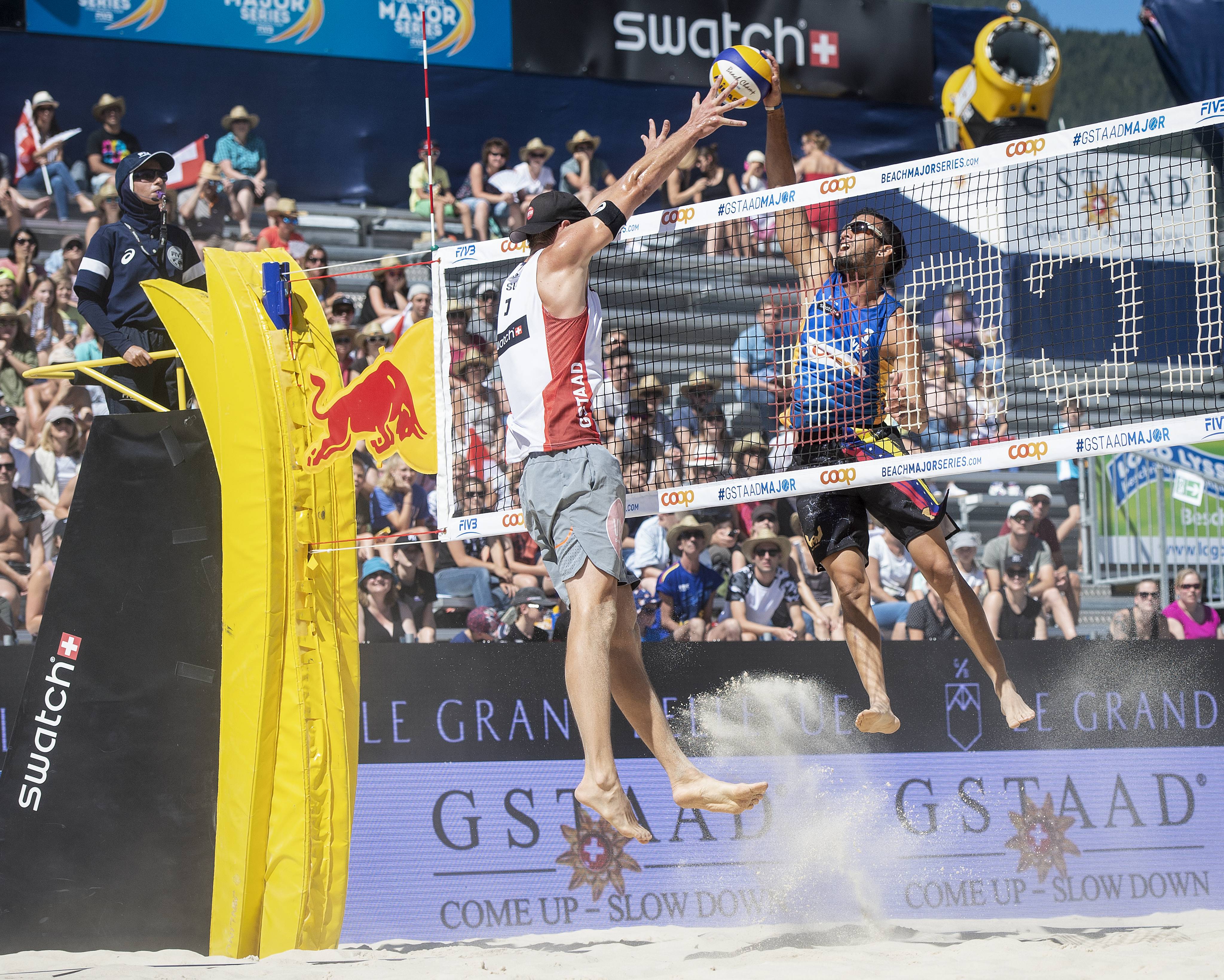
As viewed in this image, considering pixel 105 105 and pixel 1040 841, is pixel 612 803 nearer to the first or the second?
pixel 1040 841

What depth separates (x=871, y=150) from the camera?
15305 mm

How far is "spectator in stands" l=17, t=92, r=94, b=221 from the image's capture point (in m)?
11.6

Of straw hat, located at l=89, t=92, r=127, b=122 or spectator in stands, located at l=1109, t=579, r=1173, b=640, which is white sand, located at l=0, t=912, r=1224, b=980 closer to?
spectator in stands, located at l=1109, t=579, r=1173, b=640

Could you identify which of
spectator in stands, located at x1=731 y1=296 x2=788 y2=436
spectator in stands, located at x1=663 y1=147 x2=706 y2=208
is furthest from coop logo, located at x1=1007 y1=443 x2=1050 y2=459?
spectator in stands, located at x1=663 y1=147 x2=706 y2=208

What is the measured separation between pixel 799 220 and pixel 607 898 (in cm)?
342

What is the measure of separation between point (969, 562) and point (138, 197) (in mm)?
6427

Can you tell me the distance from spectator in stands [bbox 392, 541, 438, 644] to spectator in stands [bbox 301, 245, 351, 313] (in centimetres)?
258

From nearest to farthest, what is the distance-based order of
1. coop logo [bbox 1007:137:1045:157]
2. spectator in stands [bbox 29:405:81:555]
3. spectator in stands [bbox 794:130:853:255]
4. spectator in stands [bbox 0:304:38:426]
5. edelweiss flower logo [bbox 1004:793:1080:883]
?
coop logo [bbox 1007:137:1045:157] < edelweiss flower logo [bbox 1004:793:1080:883] < spectator in stands [bbox 29:405:81:555] < spectator in stands [bbox 0:304:38:426] < spectator in stands [bbox 794:130:853:255]

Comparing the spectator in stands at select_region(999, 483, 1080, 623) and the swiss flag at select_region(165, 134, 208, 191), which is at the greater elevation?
the swiss flag at select_region(165, 134, 208, 191)

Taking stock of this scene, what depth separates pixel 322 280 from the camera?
35.1ft

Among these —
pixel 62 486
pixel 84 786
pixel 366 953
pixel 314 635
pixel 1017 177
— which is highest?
pixel 1017 177

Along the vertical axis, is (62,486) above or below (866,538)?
above

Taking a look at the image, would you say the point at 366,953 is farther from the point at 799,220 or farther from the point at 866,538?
the point at 799,220

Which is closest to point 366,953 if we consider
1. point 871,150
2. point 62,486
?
point 62,486
